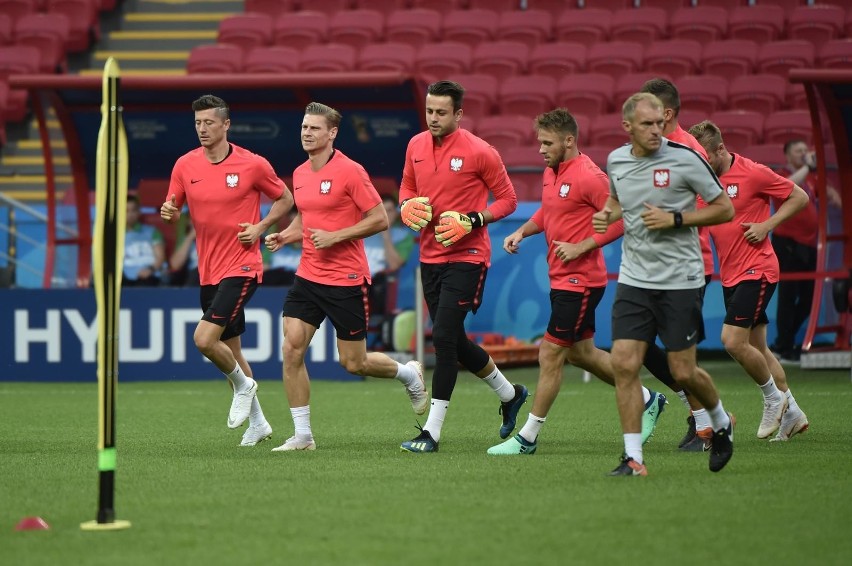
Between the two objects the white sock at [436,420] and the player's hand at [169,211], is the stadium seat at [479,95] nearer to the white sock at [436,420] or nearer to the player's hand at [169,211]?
the player's hand at [169,211]

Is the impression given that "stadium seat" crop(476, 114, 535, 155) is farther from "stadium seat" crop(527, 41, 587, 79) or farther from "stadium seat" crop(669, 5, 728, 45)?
"stadium seat" crop(669, 5, 728, 45)

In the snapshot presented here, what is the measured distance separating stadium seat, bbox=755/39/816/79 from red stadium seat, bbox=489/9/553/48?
3480mm

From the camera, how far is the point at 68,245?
16406mm

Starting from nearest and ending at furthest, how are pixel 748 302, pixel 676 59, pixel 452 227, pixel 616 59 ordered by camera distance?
pixel 452 227
pixel 748 302
pixel 676 59
pixel 616 59

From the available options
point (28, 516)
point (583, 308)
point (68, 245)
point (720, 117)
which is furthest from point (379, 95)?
point (28, 516)

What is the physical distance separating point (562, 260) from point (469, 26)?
47.0 ft

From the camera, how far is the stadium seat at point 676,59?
804 inches

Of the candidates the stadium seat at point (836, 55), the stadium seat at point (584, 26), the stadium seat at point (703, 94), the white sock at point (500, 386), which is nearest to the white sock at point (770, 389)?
the white sock at point (500, 386)

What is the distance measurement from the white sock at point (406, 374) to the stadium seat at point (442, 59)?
38.9 ft

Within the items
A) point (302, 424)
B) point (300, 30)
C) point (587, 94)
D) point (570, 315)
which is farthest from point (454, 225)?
point (300, 30)

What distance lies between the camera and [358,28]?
2239 centimetres

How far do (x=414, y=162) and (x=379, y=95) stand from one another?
6561 millimetres

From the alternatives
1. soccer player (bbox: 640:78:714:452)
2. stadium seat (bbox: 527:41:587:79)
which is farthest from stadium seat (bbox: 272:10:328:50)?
soccer player (bbox: 640:78:714:452)

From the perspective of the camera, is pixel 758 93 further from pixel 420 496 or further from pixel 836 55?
pixel 420 496
